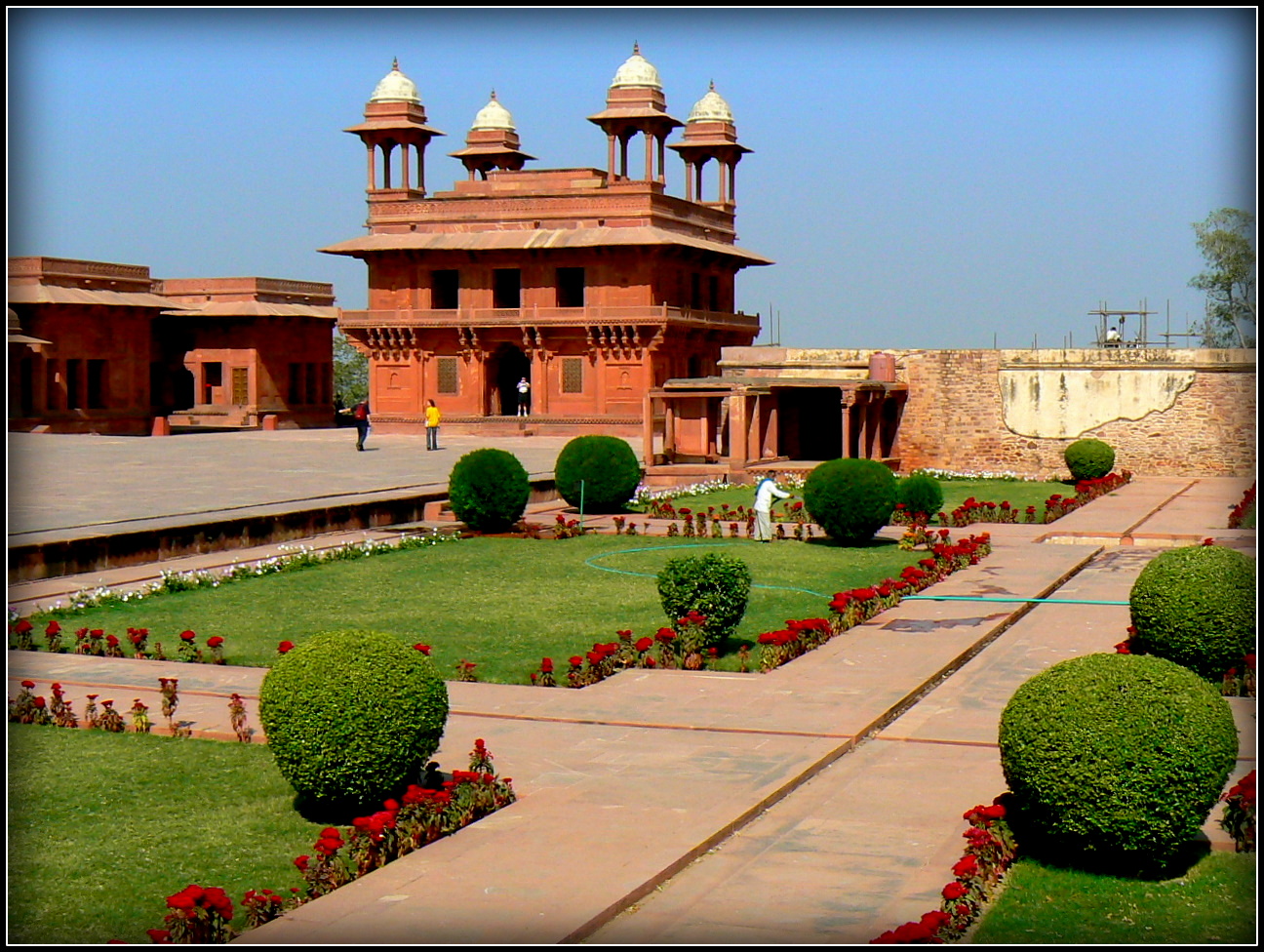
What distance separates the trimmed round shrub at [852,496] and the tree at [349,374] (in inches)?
2096

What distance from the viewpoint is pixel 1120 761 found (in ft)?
19.9

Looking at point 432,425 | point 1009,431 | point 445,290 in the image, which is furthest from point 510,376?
point 1009,431

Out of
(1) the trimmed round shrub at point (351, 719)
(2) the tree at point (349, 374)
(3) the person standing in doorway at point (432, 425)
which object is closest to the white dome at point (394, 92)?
(3) the person standing in doorway at point (432, 425)

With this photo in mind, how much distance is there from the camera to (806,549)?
1772 centimetres

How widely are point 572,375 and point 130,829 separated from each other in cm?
3601

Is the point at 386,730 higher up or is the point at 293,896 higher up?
the point at 386,730

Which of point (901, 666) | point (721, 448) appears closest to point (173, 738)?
point (901, 666)

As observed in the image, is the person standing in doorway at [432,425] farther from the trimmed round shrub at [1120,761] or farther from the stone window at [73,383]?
the trimmed round shrub at [1120,761]

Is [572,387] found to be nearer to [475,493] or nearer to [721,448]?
[721,448]

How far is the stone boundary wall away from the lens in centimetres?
2958

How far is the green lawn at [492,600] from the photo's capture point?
11.5 meters

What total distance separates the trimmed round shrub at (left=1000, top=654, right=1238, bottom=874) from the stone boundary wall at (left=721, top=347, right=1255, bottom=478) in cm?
2373

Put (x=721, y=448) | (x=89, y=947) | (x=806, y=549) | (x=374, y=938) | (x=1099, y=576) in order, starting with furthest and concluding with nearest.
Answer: (x=721, y=448)
(x=806, y=549)
(x=1099, y=576)
(x=374, y=938)
(x=89, y=947)

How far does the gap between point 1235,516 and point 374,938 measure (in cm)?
1754
